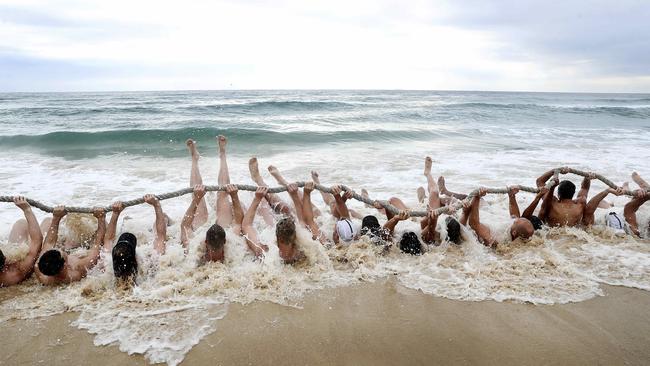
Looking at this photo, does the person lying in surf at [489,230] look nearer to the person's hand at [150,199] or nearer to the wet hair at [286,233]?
the wet hair at [286,233]

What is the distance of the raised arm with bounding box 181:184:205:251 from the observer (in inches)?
189

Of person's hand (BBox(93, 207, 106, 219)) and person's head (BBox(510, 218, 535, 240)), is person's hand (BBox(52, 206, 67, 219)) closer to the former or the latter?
person's hand (BBox(93, 207, 106, 219))

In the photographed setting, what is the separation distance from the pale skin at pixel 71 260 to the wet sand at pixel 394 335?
2.35 ft

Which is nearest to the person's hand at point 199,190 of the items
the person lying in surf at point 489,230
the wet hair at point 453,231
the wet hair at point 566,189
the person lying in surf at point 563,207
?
the wet hair at point 453,231

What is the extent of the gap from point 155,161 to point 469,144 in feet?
33.5

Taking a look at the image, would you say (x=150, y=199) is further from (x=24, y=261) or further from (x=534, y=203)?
(x=534, y=203)

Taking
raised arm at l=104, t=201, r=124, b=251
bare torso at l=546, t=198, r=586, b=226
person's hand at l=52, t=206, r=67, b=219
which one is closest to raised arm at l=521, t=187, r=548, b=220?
bare torso at l=546, t=198, r=586, b=226

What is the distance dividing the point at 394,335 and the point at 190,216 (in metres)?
3.15

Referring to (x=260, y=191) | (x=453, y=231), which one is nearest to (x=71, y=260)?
(x=260, y=191)

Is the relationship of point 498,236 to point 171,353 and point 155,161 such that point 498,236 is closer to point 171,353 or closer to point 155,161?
point 171,353

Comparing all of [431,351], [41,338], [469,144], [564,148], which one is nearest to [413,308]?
[431,351]

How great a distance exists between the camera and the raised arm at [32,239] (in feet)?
13.7

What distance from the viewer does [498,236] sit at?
5.12 m

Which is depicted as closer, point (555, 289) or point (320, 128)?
point (555, 289)
